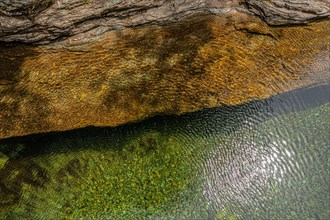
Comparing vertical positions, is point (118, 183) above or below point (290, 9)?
below

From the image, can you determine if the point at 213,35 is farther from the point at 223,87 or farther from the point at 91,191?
the point at 91,191

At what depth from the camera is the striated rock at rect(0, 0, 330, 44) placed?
458cm

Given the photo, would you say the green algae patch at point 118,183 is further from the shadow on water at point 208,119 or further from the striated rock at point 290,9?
the striated rock at point 290,9

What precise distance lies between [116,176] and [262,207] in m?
2.30

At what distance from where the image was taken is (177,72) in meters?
5.42

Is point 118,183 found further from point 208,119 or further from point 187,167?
point 208,119

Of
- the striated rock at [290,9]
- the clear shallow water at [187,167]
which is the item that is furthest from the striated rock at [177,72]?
the clear shallow water at [187,167]

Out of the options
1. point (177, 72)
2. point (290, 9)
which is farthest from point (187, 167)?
point (290, 9)

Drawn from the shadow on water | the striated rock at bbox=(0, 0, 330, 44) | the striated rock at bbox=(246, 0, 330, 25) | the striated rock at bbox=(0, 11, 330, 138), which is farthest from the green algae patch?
the striated rock at bbox=(246, 0, 330, 25)

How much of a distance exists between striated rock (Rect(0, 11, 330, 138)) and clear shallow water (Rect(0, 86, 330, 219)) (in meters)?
0.35

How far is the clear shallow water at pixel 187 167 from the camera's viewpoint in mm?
4844

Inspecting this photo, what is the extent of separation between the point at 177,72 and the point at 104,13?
1493 millimetres

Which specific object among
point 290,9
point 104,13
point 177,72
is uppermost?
point 104,13

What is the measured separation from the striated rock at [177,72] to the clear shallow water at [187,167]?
13.6 inches
